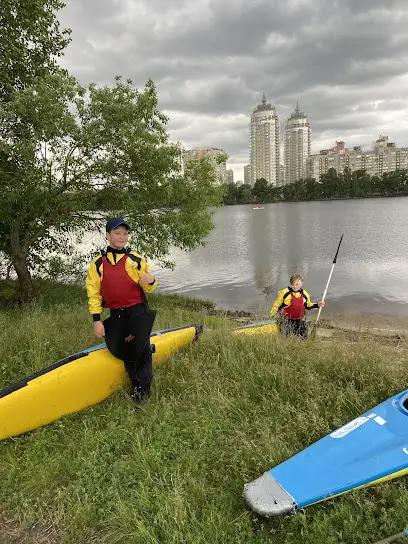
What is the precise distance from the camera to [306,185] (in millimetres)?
100875

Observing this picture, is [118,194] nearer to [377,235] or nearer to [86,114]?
[86,114]

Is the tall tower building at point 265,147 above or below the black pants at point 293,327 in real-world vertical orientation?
above

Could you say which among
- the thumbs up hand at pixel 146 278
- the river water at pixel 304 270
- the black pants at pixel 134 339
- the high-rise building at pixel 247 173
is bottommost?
the river water at pixel 304 270

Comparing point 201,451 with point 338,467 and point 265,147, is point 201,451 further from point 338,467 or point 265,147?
point 265,147

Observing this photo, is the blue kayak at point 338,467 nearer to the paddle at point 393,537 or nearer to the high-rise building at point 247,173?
the paddle at point 393,537

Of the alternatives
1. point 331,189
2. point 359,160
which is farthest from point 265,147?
point 331,189

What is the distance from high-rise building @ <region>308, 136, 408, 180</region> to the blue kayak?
175 metres

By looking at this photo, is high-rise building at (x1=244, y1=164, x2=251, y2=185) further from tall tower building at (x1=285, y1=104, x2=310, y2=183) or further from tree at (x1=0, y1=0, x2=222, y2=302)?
tree at (x1=0, y1=0, x2=222, y2=302)

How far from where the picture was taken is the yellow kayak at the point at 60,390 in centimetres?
360

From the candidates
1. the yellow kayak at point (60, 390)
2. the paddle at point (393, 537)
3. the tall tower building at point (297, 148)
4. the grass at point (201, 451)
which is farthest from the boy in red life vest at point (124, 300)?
the tall tower building at point (297, 148)

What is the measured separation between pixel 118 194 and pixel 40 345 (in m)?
5.26

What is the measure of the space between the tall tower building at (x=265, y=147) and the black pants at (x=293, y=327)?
551 ft

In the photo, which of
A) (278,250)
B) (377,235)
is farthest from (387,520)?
(377,235)

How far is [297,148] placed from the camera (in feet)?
588
